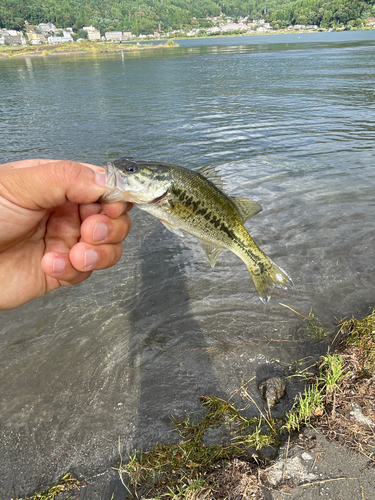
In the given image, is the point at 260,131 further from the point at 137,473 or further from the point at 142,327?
the point at 137,473

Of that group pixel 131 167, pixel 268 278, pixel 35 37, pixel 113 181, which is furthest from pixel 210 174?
pixel 35 37

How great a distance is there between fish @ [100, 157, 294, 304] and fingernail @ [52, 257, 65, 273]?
0.90 metres

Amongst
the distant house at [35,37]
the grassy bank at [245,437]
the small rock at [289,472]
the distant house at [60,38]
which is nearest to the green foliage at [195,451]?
the grassy bank at [245,437]

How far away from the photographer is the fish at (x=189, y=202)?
2.93 m

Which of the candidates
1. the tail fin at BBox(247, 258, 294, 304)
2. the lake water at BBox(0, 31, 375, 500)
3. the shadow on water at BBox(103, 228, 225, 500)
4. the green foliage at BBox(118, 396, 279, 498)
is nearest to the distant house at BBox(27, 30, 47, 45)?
the lake water at BBox(0, 31, 375, 500)

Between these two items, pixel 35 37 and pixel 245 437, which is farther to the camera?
pixel 35 37

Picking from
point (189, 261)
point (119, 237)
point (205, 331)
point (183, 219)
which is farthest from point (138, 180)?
point (189, 261)

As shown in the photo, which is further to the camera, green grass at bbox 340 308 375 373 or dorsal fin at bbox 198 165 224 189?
green grass at bbox 340 308 375 373

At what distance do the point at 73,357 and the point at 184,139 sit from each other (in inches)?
540

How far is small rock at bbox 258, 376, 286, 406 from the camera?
13.6 ft

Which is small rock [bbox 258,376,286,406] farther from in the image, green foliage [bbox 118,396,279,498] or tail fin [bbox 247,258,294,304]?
tail fin [bbox 247,258,294,304]

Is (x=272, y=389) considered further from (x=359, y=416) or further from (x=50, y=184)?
(x=50, y=184)

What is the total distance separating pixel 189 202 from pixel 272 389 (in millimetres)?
2812

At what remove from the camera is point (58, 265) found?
11.4 ft
